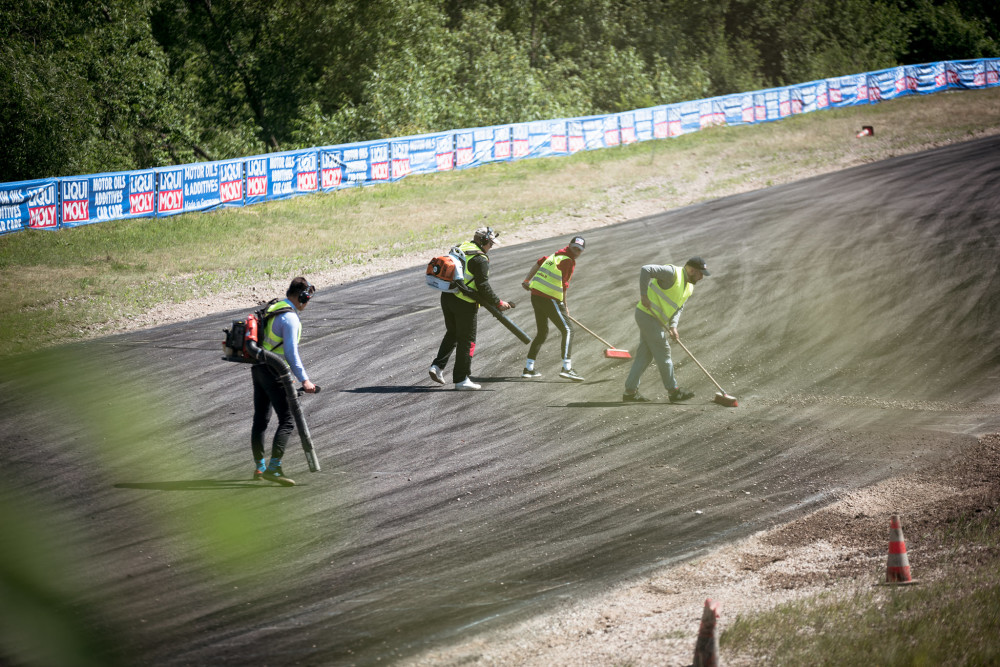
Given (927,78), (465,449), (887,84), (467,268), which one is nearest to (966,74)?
(927,78)

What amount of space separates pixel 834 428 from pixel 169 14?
1626 inches

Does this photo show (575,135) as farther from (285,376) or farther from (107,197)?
(285,376)

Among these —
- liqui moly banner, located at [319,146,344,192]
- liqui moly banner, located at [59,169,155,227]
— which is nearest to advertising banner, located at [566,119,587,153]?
liqui moly banner, located at [319,146,344,192]

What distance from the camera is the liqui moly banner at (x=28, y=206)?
2359cm

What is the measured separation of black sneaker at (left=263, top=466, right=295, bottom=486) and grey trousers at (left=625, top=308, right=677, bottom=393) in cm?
500

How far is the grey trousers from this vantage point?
42.3ft

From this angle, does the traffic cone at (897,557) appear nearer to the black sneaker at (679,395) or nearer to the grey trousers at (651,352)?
the grey trousers at (651,352)

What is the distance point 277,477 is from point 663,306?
17.8 feet

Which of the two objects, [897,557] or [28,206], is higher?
[28,206]

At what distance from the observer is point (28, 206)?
78.7ft

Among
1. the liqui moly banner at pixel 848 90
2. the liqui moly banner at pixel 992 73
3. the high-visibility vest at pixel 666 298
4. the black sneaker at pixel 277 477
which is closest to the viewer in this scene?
the black sneaker at pixel 277 477

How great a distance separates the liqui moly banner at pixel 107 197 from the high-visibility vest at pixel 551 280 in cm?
1594

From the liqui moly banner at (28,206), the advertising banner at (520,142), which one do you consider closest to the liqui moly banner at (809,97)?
the advertising banner at (520,142)

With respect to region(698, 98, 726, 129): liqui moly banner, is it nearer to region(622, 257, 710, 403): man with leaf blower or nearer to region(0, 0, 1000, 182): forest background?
region(0, 0, 1000, 182): forest background
